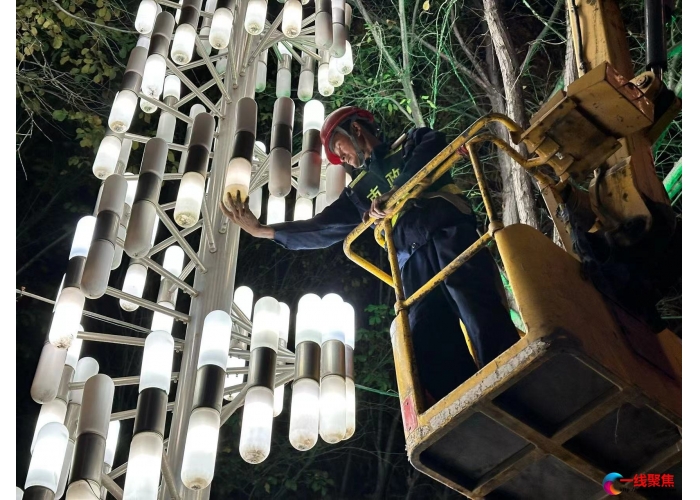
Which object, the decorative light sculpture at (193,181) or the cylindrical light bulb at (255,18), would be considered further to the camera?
the cylindrical light bulb at (255,18)

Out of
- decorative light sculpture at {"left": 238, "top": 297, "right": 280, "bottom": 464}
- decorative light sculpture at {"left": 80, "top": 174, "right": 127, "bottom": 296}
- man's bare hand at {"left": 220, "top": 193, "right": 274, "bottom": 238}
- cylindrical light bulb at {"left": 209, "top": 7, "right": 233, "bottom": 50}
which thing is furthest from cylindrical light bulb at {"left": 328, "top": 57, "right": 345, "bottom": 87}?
decorative light sculpture at {"left": 238, "top": 297, "right": 280, "bottom": 464}

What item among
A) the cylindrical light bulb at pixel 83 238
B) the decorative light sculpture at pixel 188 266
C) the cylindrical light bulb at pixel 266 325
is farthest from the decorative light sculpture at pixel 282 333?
the cylindrical light bulb at pixel 83 238

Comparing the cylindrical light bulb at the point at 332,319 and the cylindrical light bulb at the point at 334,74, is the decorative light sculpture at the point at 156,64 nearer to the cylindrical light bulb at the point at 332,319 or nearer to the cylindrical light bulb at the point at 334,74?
the cylindrical light bulb at the point at 334,74

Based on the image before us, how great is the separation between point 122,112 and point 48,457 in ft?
7.35

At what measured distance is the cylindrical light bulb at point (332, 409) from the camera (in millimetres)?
3707

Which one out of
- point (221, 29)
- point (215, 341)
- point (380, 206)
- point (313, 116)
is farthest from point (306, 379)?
point (221, 29)

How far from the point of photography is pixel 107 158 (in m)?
5.23

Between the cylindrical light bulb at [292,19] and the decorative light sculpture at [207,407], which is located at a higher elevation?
the cylindrical light bulb at [292,19]

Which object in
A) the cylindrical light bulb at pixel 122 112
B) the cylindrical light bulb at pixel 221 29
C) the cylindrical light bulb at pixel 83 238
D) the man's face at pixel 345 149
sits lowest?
the cylindrical light bulb at pixel 83 238

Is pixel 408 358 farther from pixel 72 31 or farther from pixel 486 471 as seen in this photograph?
pixel 72 31

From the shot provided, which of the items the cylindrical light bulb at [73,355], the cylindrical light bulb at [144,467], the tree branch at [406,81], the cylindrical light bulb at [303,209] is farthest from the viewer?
the tree branch at [406,81]

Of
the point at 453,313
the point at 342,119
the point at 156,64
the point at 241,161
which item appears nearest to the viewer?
the point at 453,313

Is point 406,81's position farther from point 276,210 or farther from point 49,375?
point 49,375

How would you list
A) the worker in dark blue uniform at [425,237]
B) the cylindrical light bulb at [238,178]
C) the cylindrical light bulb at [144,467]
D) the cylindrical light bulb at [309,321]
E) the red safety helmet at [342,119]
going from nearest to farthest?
the cylindrical light bulb at [144,467]
the worker in dark blue uniform at [425,237]
the cylindrical light bulb at [309,321]
the cylindrical light bulb at [238,178]
the red safety helmet at [342,119]
